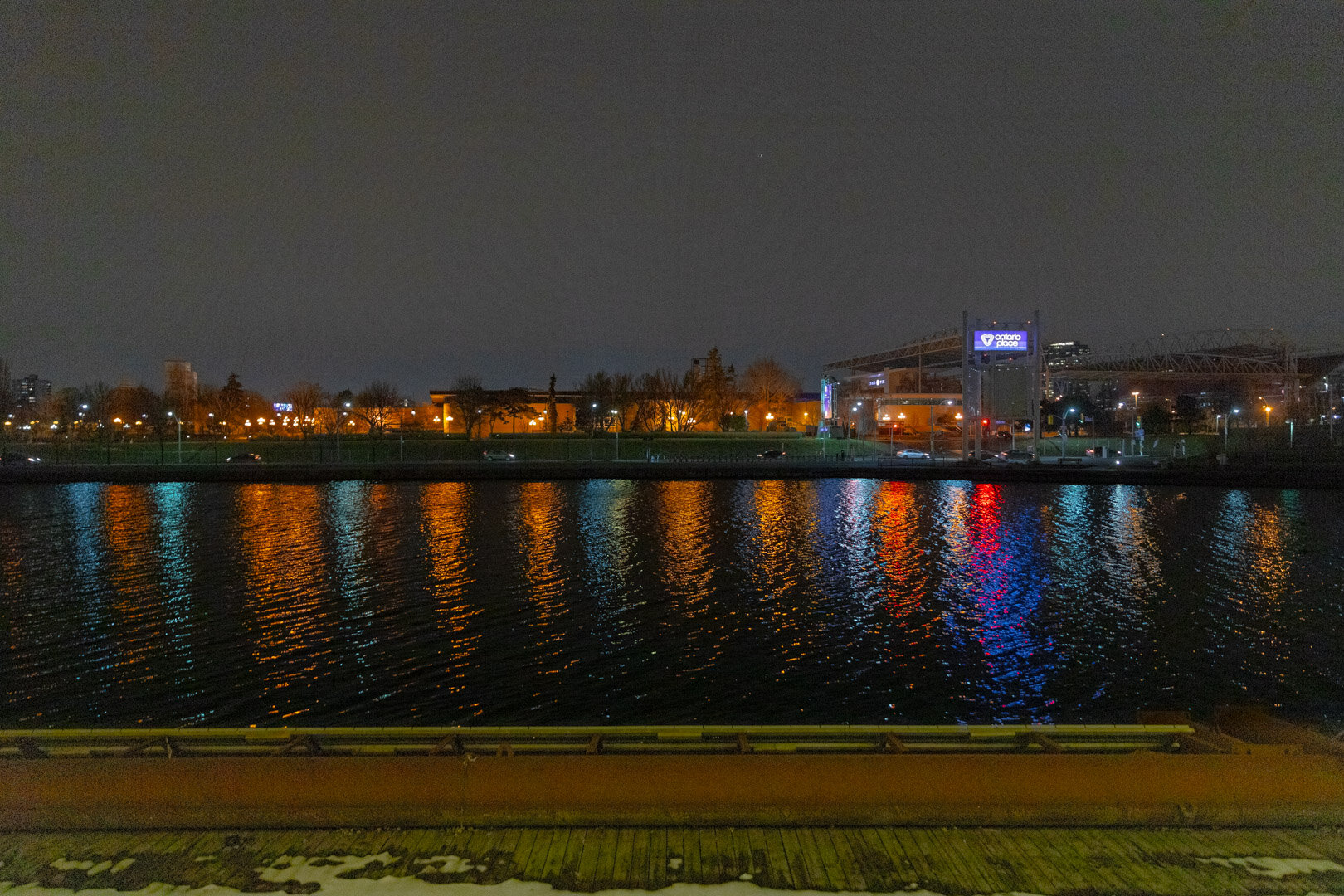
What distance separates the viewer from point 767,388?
104 meters

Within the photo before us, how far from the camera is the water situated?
39.8ft

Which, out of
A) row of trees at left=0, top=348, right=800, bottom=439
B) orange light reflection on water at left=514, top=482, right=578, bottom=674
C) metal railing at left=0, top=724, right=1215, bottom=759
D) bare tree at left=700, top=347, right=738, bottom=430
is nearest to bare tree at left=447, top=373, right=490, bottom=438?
row of trees at left=0, top=348, right=800, bottom=439

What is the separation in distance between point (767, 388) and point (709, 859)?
330 feet

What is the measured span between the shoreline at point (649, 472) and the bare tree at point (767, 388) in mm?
45817

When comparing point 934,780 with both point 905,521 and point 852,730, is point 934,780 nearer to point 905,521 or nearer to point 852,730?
point 852,730

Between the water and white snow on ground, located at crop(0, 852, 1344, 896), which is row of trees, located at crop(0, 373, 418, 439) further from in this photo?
white snow on ground, located at crop(0, 852, 1344, 896)

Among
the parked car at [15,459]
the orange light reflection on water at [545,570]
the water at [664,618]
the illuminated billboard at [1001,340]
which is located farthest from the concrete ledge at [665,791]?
the parked car at [15,459]

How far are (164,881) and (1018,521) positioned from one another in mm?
33438

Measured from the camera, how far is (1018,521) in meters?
32.6

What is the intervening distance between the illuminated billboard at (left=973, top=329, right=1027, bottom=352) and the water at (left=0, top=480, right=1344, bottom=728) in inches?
967

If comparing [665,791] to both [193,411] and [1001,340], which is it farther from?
[193,411]

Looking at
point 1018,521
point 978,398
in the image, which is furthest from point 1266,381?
point 1018,521

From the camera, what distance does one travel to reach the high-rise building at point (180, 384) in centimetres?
10548

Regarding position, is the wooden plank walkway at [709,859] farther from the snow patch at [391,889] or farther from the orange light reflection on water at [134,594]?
the orange light reflection on water at [134,594]
